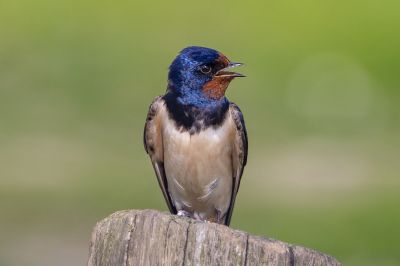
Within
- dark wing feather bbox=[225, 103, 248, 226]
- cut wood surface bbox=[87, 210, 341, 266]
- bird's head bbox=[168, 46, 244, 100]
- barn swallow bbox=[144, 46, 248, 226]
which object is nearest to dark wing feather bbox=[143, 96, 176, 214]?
barn swallow bbox=[144, 46, 248, 226]

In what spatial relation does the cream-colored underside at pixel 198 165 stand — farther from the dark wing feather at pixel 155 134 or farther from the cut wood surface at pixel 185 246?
the cut wood surface at pixel 185 246

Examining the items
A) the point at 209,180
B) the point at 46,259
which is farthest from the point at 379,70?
the point at 209,180

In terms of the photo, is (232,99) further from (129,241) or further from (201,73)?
(129,241)

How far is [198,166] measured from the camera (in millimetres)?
6727

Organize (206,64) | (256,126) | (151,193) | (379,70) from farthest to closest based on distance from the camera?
(379,70), (256,126), (151,193), (206,64)

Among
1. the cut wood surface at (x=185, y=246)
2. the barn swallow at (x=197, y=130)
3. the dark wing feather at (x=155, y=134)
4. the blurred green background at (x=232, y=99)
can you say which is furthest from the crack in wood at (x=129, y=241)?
the blurred green background at (x=232, y=99)

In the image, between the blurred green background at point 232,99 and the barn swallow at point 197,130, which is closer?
the barn swallow at point 197,130

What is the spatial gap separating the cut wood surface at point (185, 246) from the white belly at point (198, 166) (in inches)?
89.2

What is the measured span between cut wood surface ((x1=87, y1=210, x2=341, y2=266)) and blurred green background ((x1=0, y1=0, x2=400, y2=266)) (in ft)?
16.0

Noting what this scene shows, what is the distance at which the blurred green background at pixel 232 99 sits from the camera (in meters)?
10.8

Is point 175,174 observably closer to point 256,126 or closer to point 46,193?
point 46,193

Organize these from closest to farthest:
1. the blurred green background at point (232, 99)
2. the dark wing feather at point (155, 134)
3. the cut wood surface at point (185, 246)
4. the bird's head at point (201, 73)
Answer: the cut wood surface at point (185, 246), the bird's head at point (201, 73), the dark wing feather at point (155, 134), the blurred green background at point (232, 99)

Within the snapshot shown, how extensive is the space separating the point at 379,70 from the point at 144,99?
2.66 meters

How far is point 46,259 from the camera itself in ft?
31.7
